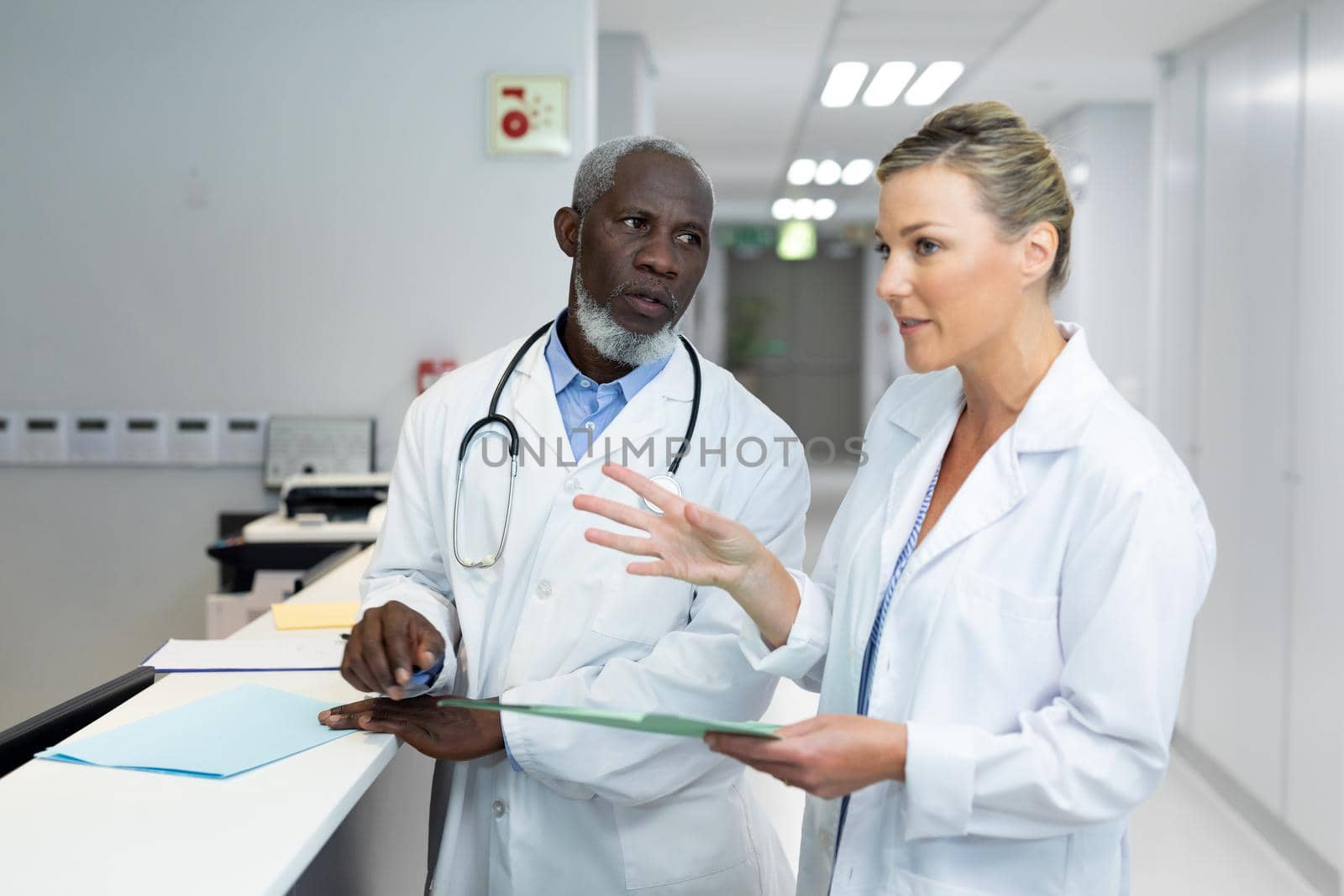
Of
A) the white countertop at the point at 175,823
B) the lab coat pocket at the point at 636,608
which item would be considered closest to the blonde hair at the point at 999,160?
the lab coat pocket at the point at 636,608

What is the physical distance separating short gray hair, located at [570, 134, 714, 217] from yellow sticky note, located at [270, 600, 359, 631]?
0.83 meters

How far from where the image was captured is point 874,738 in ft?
3.37

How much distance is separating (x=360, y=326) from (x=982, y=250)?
2575 millimetres

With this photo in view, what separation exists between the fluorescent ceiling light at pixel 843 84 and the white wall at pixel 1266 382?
136 centimetres

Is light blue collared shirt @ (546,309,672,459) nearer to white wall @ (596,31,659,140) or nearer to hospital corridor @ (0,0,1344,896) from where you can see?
hospital corridor @ (0,0,1344,896)

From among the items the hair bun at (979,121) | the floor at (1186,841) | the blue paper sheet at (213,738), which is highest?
the hair bun at (979,121)

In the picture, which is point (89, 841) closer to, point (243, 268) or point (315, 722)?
point (315, 722)

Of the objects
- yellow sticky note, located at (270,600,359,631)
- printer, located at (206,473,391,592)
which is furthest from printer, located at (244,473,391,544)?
yellow sticky note, located at (270,600,359,631)

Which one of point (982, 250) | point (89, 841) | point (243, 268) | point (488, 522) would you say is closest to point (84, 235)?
point (243, 268)

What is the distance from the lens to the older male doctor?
1391 mm

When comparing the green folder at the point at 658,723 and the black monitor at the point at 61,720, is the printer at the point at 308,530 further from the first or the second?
the green folder at the point at 658,723

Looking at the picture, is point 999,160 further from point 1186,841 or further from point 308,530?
point 1186,841

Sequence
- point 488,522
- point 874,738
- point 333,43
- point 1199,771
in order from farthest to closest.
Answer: point 1199,771, point 333,43, point 488,522, point 874,738

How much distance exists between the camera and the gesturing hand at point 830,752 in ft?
3.30
